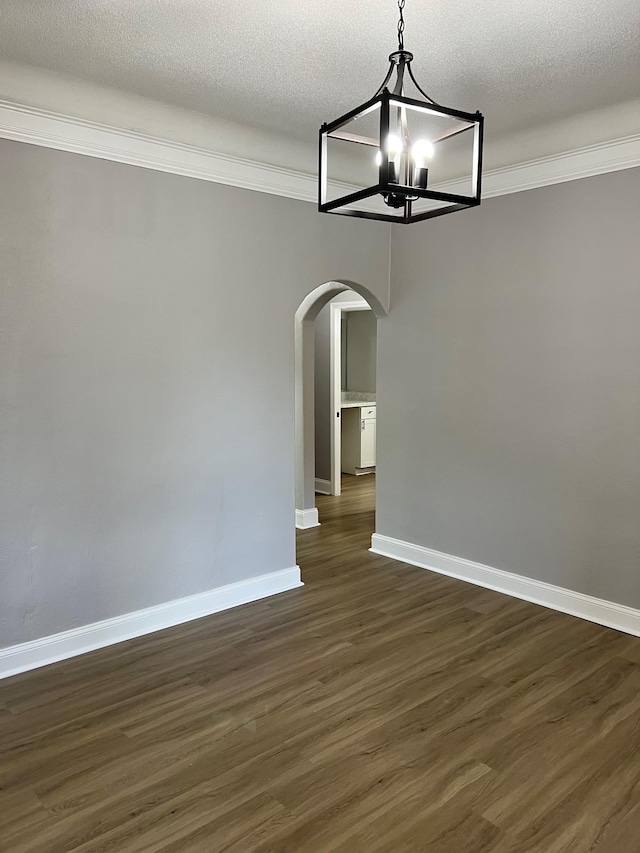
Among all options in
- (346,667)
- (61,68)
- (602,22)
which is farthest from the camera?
(346,667)

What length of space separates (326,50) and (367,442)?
5.70 m

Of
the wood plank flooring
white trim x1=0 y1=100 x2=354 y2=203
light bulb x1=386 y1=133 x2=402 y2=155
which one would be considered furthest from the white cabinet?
light bulb x1=386 y1=133 x2=402 y2=155

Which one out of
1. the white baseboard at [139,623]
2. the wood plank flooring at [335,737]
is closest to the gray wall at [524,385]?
the wood plank flooring at [335,737]

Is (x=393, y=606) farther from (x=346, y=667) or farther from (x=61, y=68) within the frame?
(x=61, y=68)

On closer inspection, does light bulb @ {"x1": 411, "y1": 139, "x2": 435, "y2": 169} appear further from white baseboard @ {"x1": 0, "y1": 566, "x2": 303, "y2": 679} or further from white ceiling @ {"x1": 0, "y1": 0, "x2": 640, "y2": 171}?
white baseboard @ {"x1": 0, "y1": 566, "x2": 303, "y2": 679}

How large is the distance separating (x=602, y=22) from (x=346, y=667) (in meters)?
3.00

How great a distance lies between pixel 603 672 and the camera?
3.08 m

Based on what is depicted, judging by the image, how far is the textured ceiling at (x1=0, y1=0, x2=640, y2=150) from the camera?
239cm

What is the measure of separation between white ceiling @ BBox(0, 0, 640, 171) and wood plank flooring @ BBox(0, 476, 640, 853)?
2.82m

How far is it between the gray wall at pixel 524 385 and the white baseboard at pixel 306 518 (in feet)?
3.61

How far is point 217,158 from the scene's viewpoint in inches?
143

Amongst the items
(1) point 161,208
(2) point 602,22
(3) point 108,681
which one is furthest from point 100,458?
(2) point 602,22

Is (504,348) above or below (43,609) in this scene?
above

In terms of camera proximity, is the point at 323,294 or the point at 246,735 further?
the point at 323,294
